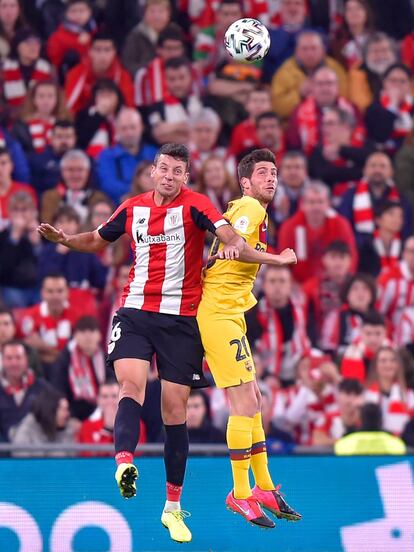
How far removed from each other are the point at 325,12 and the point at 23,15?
3.44 metres

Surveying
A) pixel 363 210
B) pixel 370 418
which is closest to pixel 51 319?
pixel 370 418

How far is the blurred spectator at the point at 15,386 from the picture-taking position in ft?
42.1

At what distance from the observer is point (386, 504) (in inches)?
440

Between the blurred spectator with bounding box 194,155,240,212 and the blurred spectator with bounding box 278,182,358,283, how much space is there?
24.7 inches

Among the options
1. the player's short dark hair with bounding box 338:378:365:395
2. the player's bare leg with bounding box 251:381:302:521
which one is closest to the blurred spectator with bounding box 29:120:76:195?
the player's short dark hair with bounding box 338:378:365:395

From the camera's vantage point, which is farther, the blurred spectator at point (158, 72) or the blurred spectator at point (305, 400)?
the blurred spectator at point (158, 72)

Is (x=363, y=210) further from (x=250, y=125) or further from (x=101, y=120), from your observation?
(x=101, y=120)

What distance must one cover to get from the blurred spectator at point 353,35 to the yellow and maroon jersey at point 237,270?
7.39 metres

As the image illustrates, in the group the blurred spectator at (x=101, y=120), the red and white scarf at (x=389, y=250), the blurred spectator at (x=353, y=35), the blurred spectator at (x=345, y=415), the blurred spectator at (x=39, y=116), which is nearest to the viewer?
the blurred spectator at (x=345, y=415)

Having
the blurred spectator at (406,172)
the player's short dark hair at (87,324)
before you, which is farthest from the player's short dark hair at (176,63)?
the player's short dark hair at (87,324)

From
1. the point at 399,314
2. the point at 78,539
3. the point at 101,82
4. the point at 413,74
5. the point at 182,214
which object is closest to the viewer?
the point at 182,214

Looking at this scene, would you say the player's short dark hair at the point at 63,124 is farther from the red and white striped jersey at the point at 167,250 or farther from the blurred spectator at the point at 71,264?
the red and white striped jersey at the point at 167,250

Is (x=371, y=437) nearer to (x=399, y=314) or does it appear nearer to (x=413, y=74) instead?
(x=399, y=314)

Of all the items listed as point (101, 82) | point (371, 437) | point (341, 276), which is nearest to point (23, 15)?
point (101, 82)
